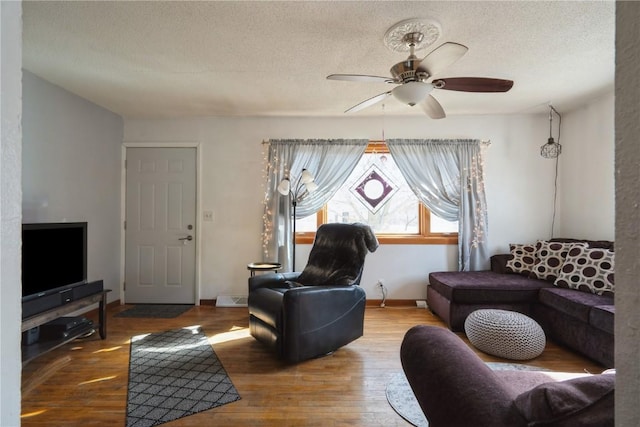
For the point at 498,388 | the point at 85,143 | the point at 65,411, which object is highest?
the point at 85,143

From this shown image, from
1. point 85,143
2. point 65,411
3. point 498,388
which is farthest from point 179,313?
point 498,388

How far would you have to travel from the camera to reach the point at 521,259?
135 inches

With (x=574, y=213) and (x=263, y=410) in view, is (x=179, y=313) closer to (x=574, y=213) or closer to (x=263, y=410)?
(x=263, y=410)

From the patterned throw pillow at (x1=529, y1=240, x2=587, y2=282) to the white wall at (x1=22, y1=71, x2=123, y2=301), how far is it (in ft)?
15.2

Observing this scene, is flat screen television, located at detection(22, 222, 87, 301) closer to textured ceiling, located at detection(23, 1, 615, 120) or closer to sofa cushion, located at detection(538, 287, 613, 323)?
textured ceiling, located at detection(23, 1, 615, 120)

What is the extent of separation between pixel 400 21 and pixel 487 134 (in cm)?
249

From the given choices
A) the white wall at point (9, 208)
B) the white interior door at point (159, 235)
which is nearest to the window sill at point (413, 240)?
the white interior door at point (159, 235)

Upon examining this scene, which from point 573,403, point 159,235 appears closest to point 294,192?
point 159,235

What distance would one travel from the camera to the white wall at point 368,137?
12.8 feet

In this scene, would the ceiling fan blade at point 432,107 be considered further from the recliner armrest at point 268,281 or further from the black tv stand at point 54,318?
the black tv stand at point 54,318

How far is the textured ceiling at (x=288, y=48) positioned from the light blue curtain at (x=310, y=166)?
23.7 inches

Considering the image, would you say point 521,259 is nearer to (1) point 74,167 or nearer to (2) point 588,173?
(2) point 588,173

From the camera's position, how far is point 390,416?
5.90 ft

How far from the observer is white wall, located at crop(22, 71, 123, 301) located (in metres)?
2.78
